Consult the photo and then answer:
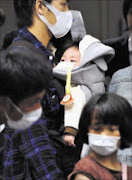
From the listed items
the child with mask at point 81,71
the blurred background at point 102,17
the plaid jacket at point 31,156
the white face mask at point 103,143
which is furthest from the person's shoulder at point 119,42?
the blurred background at point 102,17

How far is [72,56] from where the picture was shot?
12.1 feet

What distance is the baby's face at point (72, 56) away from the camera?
12.0 feet

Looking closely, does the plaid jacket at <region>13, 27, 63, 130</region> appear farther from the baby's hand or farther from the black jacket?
the black jacket

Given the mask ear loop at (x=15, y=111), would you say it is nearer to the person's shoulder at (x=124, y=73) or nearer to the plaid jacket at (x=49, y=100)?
the plaid jacket at (x=49, y=100)

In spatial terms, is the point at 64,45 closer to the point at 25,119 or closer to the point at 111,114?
the point at 111,114

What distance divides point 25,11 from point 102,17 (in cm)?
345

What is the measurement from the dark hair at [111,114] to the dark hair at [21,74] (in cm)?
53

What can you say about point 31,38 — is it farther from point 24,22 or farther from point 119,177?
point 119,177

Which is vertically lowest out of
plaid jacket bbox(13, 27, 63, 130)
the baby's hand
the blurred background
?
the blurred background

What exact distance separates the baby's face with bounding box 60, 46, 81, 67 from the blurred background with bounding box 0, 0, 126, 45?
294 cm

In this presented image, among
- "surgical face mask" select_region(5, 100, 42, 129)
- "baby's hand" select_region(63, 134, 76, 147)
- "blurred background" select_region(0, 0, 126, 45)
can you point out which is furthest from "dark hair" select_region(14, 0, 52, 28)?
"blurred background" select_region(0, 0, 126, 45)

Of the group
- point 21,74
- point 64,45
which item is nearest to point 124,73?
point 64,45

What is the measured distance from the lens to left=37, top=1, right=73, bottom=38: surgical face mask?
364 cm

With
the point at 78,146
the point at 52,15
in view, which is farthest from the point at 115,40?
the point at 78,146
